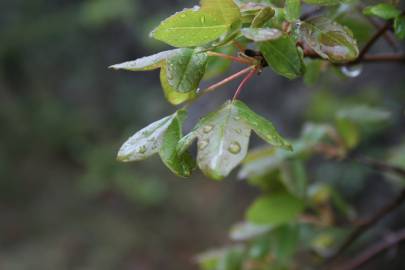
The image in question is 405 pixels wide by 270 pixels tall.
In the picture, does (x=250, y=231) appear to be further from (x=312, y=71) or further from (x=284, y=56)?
(x=284, y=56)

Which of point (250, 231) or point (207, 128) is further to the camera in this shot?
point (250, 231)

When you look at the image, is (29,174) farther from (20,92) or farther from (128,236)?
(128,236)

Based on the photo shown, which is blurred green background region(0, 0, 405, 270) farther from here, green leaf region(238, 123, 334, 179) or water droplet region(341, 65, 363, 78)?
water droplet region(341, 65, 363, 78)

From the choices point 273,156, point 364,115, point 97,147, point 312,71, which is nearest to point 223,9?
point 312,71

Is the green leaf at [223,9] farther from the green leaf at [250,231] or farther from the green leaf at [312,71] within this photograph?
the green leaf at [250,231]

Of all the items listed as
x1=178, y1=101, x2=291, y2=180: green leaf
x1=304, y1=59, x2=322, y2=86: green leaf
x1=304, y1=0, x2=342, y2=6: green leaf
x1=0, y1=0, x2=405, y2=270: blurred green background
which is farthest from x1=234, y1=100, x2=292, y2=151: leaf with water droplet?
x1=0, y1=0, x2=405, y2=270: blurred green background

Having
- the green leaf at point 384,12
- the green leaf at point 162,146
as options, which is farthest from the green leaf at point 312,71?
the green leaf at point 162,146

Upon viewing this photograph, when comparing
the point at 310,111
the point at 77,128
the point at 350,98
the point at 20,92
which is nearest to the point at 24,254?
the point at 77,128
